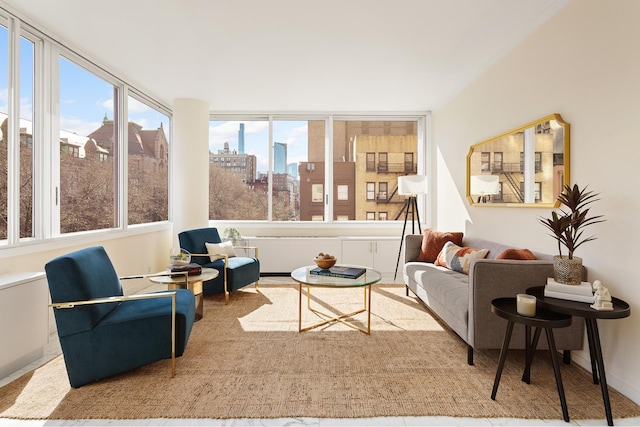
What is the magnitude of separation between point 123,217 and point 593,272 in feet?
16.0

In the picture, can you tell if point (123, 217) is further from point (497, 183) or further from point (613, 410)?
point (613, 410)

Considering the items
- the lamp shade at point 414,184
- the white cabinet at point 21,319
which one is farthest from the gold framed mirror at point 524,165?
the white cabinet at point 21,319

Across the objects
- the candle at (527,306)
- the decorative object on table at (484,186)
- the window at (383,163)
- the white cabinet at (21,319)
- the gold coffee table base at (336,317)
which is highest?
the window at (383,163)

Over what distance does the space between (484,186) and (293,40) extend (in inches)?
107

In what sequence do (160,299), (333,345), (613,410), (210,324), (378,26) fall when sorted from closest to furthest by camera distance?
1. (613,410)
2. (160,299)
3. (333,345)
4. (378,26)
5. (210,324)

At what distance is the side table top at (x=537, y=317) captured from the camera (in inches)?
77.9

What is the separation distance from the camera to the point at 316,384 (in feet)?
7.75

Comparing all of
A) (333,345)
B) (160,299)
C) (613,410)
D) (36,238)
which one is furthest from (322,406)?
(36,238)

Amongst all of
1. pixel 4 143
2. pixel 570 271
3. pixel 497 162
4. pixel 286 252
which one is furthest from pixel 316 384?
pixel 286 252

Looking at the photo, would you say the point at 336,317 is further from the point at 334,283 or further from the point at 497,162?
the point at 497,162

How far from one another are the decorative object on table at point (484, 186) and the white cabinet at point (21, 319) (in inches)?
170

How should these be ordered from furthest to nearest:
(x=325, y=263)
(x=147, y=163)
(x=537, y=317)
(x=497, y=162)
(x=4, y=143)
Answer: (x=147, y=163)
(x=497, y=162)
(x=325, y=263)
(x=4, y=143)
(x=537, y=317)

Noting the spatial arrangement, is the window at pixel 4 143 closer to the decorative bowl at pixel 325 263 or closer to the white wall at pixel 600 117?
the decorative bowl at pixel 325 263

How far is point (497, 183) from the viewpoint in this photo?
3.85 m
